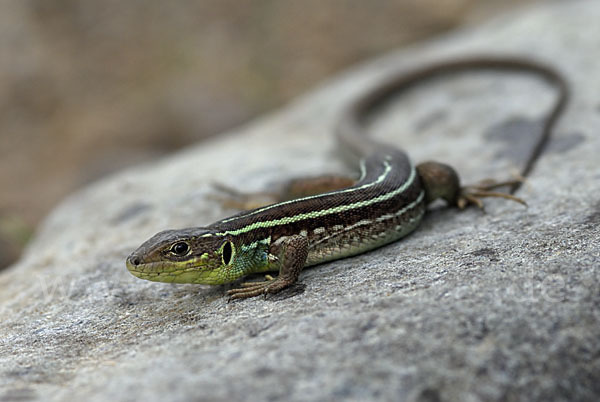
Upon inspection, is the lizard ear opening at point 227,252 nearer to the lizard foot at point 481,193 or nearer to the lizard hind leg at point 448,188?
the lizard hind leg at point 448,188

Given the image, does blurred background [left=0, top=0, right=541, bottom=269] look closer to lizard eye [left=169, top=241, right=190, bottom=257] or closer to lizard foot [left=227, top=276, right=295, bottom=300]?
lizard eye [left=169, top=241, right=190, bottom=257]

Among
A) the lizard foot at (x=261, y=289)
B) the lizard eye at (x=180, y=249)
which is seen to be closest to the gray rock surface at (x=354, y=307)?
the lizard foot at (x=261, y=289)

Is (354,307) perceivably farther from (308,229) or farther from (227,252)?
(227,252)

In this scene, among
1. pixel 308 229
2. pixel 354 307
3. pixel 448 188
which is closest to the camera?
pixel 354 307

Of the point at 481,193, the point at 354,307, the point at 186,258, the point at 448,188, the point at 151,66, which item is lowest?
→ the point at 354,307

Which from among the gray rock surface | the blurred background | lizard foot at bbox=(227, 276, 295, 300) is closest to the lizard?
lizard foot at bbox=(227, 276, 295, 300)

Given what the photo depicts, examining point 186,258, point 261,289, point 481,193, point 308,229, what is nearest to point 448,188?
point 481,193

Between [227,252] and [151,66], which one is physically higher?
[151,66]
